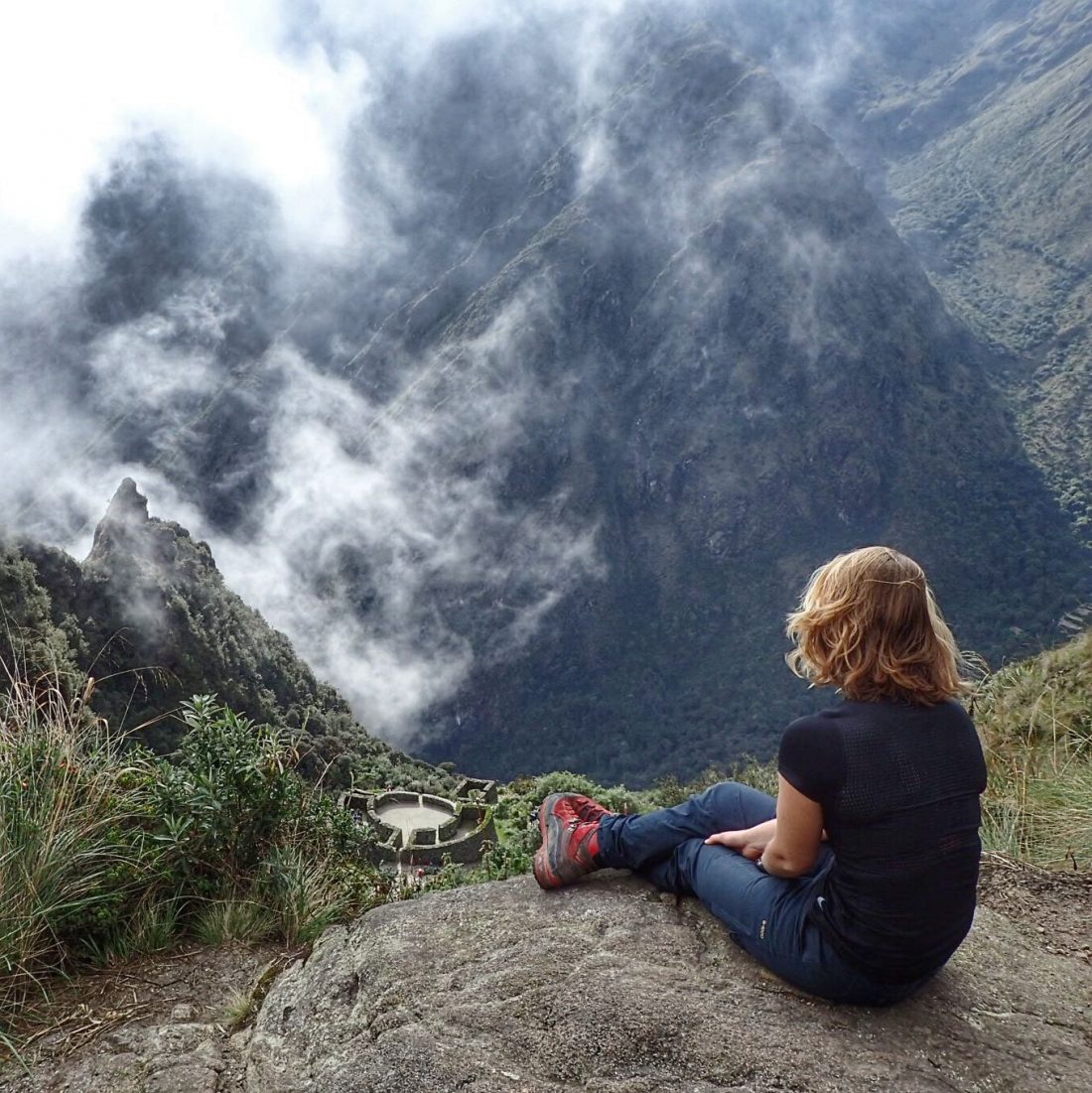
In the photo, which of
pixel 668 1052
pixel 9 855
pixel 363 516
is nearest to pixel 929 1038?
pixel 668 1052

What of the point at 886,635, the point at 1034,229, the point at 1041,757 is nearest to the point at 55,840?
the point at 886,635

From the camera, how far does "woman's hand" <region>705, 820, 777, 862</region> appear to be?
3539 mm

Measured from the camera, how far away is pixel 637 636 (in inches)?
5059

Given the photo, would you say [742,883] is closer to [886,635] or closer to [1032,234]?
[886,635]

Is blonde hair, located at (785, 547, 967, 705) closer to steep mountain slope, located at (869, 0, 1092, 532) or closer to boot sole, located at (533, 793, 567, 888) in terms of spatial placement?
boot sole, located at (533, 793, 567, 888)

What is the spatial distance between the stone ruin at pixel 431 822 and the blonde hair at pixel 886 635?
24791mm

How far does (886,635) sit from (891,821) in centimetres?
65

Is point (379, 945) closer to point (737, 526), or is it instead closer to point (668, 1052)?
point (668, 1052)

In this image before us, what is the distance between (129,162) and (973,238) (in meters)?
170

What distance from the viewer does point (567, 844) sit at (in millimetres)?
4125

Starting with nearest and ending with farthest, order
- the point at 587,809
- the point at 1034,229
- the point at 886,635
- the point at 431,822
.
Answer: the point at 886,635 < the point at 587,809 < the point at 431,822 < the point at 1034,229

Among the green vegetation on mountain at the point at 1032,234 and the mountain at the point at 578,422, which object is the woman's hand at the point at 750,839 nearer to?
the mountain at the point at 578,422

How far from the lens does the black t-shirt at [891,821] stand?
2.99 meters

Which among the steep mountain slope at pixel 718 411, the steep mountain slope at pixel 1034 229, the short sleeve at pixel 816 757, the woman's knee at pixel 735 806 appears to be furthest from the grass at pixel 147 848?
the steep mountain slope at pixel 1034 229
